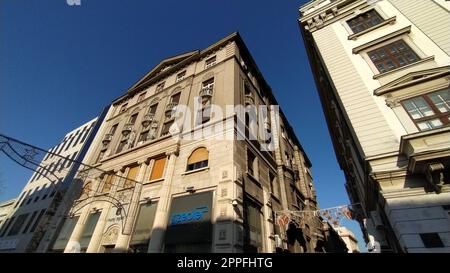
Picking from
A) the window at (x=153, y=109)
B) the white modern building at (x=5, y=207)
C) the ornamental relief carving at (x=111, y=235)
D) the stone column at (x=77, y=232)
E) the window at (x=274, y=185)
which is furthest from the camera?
the white modern building at (x=5, y=207)

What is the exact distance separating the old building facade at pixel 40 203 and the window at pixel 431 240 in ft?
78.9

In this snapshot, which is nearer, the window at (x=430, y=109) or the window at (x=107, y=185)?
the window at (x=430, y=109)

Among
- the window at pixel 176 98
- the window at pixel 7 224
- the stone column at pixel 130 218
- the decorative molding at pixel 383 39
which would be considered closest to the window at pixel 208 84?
the window at pixel 176 98

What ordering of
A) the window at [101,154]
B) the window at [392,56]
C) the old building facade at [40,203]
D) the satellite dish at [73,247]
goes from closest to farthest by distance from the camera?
1. the window at [392,56]
2. the satellite dish at [73,247]
3. the old building facade at [40,203]
4. the window at [101,154]

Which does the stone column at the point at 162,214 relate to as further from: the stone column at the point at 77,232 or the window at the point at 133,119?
the window at the point at 133,119

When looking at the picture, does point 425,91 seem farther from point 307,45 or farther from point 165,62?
point 165,62

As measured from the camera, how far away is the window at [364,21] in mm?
12740

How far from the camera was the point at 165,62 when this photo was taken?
26.3m

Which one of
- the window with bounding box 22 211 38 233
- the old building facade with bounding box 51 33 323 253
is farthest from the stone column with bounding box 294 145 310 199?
the window with bounding box 22 211 38 233

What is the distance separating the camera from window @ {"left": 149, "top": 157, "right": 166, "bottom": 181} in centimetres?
1463

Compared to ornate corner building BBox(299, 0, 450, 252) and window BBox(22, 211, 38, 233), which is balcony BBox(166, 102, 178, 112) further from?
window BBox(22, 211, 38, 233)

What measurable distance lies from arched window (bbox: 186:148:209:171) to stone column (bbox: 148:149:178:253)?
4.14 feet

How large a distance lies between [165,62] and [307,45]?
1743 centimetres
